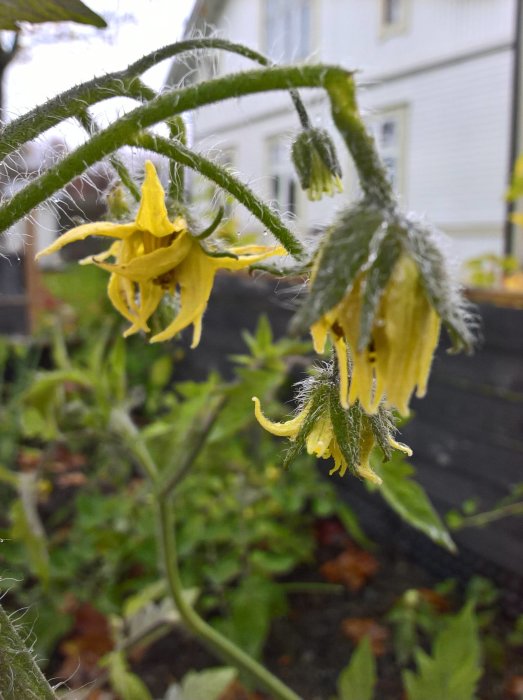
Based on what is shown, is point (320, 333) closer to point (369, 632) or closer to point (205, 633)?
point (205, 633)

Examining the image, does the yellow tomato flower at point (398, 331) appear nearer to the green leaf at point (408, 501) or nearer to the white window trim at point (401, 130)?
the green leaf at point (408, 501)

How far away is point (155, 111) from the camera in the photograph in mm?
390

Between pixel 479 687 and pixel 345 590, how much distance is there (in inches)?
18.0

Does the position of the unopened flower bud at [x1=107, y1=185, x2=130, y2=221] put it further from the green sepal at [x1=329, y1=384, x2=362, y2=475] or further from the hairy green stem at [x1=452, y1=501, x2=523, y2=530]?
the hairy green stem at [x1=452, y1=501, x2=523, y2=530]

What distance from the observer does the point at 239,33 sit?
666 cm

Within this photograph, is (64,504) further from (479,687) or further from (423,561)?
(479,687)

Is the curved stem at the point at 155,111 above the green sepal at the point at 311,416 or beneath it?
above

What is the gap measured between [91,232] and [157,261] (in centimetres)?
5

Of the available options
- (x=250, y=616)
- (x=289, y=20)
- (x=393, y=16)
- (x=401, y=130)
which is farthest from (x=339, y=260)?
(x=289, y=20)

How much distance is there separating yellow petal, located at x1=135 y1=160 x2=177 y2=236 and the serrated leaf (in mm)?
152

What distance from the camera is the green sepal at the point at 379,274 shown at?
1.17ft

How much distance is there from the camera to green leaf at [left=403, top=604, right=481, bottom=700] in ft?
3.09

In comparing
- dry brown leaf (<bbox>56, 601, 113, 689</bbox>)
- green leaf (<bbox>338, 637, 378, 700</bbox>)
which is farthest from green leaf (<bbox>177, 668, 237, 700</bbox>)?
dry brown leaf (<bbox>56, 601, 113, 689</bbox>)

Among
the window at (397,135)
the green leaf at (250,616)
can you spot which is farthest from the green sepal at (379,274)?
the window at (397,135)
